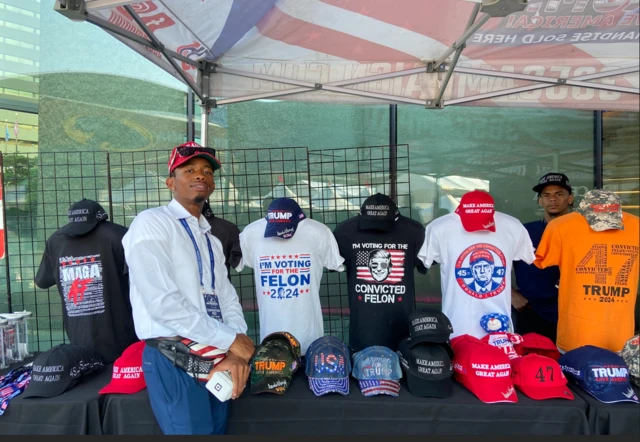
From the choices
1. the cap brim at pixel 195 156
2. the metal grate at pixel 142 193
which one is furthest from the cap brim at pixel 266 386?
the metal grate at pixel 142 193

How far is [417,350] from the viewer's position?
7.02 ft

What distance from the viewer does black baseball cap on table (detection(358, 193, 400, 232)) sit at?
8.79 ft

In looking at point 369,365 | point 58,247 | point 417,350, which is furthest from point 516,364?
point 58,247

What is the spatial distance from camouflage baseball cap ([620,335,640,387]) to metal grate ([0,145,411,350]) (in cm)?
246

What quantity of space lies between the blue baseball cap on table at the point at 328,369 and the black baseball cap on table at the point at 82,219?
4.99 feet

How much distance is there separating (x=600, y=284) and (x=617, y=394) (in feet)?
1.99

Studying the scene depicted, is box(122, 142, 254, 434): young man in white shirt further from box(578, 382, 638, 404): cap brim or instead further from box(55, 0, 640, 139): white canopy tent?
box(578, 382, 638, 404): cap brim

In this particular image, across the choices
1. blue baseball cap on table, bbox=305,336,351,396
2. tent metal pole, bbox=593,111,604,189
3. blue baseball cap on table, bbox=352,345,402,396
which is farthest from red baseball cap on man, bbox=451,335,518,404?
tent metal pole, bbox=593,111,604,189

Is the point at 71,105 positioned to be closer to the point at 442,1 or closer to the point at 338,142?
the point at 338,142

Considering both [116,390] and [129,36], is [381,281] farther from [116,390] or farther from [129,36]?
[129,36]

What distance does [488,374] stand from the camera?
2.04 m

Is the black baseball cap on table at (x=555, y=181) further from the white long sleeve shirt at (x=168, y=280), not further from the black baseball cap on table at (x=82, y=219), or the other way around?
the black baseball cap on table at (x=82, y=219)

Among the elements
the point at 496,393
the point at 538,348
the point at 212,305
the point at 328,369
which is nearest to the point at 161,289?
the point at 212,305

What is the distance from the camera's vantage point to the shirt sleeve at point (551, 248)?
8.43ft
